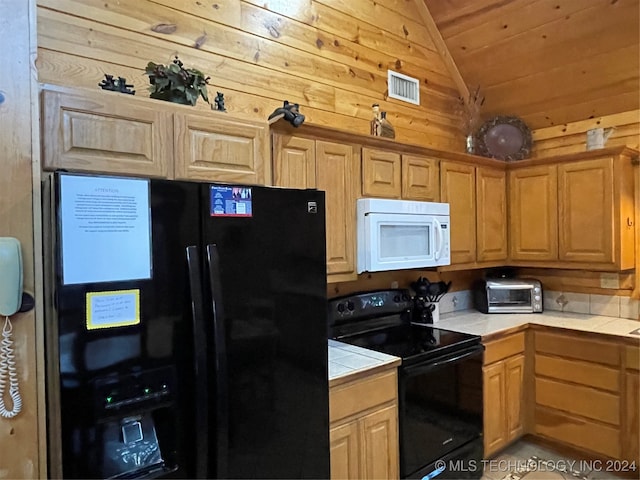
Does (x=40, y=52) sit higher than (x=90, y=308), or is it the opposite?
(x=40, y=52)

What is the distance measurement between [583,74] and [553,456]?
281cm

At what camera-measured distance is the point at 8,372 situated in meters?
1.21

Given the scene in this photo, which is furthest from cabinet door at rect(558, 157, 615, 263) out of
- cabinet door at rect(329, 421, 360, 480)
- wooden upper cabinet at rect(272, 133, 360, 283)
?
cabinet door at rect(329, 421, 360, 480)

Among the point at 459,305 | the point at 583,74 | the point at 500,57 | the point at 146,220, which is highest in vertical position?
the point at 500,57

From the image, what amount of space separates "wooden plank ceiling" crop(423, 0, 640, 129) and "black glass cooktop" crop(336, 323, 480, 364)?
2.09 m

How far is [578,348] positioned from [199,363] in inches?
106

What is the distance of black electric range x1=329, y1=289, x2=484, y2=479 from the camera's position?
223cm

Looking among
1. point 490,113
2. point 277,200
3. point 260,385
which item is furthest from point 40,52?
point 490,113

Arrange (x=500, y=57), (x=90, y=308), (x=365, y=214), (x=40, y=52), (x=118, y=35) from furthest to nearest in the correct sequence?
(x=500, y=57), (x=365, y=214), (x=118, y=35), (x=40, y=52), (x=90, y=308)

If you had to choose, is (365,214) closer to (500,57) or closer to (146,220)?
(146,220)

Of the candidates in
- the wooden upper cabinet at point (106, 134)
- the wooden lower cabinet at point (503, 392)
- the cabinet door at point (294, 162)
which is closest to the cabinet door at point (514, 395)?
the wooden lower cabinet at point (503, 392)

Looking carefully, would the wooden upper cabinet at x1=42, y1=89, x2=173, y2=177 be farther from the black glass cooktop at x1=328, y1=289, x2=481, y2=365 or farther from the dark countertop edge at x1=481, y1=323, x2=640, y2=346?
the dark countertop edge at x1=481, y1=323, x2=640, y2=346

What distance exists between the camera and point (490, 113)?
3748 millimetres

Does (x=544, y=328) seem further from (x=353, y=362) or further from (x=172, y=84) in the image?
(x=172, y=84)
